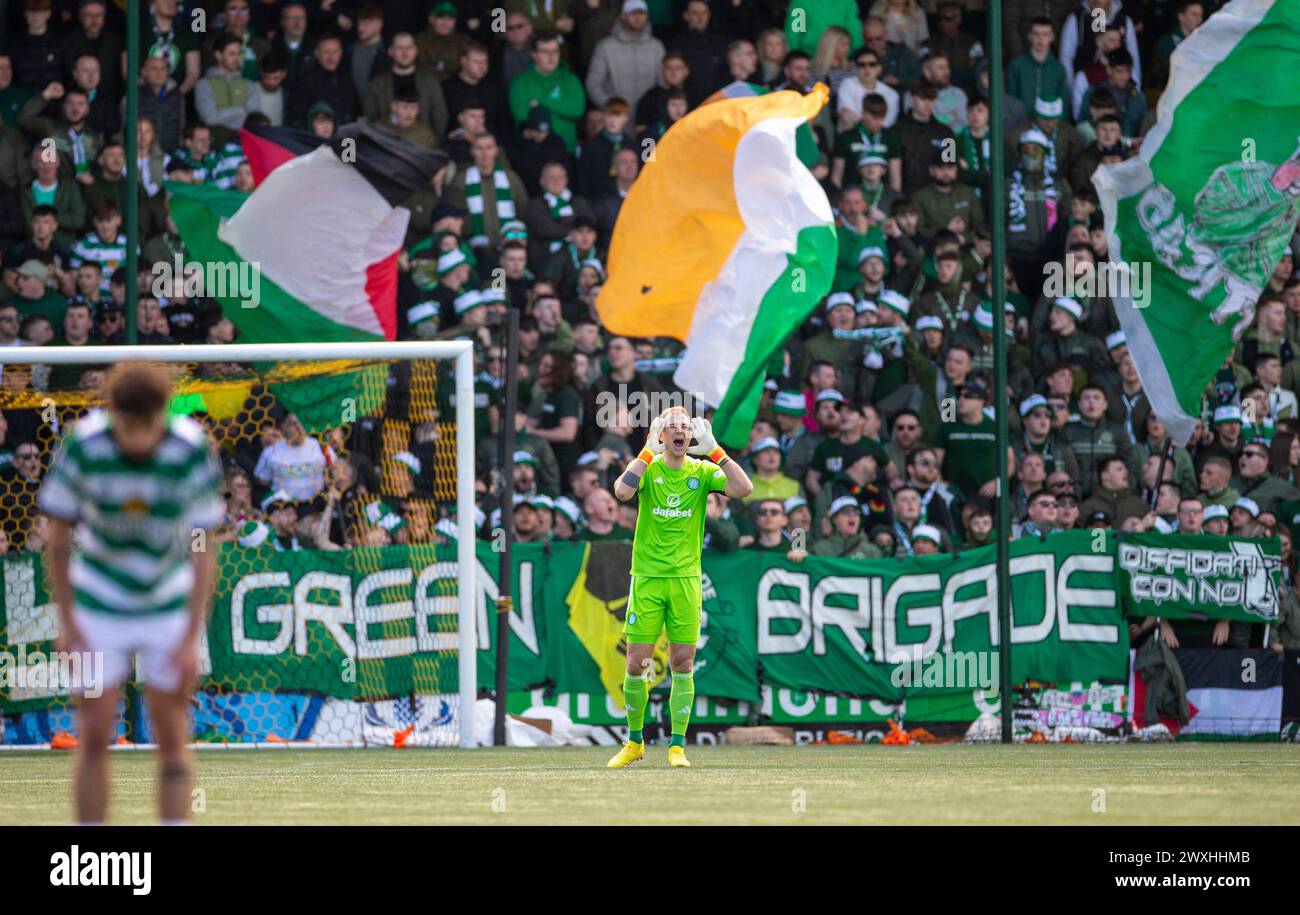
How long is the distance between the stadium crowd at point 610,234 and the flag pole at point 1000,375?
11 centimetres

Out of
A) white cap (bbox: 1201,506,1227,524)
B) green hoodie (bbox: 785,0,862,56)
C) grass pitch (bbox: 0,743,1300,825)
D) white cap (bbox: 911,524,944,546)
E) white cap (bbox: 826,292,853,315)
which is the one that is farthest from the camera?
green hoodie (bbox: 785,0,862,56)

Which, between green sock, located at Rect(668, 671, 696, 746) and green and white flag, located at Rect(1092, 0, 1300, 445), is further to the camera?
green and white flag, located at Rect(1092, 0, 1300, 445)

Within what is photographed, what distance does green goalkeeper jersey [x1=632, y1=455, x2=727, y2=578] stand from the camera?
12.6 metres

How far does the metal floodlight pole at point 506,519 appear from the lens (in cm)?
1534

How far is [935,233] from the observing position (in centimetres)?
1844

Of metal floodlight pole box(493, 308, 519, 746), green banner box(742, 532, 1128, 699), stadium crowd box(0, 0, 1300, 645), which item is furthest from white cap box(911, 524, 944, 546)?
metal floodlight pole box(493, 308, 519, 746)

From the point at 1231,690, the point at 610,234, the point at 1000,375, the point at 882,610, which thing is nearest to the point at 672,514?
the point at 882,610

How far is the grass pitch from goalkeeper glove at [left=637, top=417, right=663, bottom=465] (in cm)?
191

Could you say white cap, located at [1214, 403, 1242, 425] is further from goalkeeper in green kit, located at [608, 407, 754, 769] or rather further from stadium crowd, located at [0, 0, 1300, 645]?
goalkeeper in green kit, located at [608, 407, 754, 769]

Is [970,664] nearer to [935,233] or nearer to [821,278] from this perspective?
[821,278]

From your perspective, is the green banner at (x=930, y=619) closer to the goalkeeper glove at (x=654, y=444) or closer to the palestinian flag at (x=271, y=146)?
the goalkeeper glove at (x=654, y=444)

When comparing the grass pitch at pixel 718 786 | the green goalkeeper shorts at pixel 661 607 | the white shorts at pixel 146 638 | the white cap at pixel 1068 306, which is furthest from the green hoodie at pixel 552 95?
the white shorts at pixel 146 638

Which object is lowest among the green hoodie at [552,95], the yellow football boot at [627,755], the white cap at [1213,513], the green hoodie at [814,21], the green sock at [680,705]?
the yellow football boot at [627,755]
